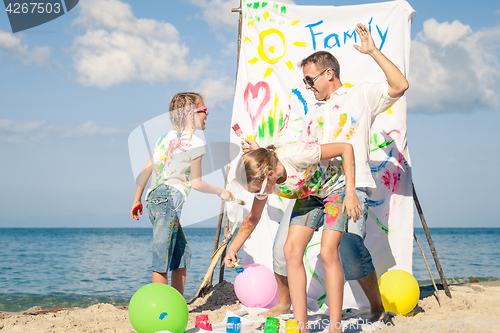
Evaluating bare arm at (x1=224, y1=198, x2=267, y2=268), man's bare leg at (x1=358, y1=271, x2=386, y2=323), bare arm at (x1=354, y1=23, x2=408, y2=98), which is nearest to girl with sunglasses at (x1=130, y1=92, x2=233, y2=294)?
bare arm at (x1=224, y1=198, x2=267, y2=268)

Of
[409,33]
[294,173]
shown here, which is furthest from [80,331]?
[409,33]

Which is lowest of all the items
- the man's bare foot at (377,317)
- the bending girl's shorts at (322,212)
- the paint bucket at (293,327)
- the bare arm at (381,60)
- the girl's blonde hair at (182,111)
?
the man's bare foot at (377,317)

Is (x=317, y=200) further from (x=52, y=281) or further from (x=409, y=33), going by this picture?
(x=52, y=281)

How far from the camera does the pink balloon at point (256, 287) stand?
330 centimetres

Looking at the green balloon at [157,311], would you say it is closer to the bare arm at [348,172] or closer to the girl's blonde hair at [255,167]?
the girl's blonde hair at [255,167]

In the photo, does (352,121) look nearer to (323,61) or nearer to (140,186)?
(323,61)

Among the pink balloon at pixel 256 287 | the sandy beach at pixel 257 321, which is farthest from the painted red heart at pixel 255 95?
the sandy beach at pixel 257 321

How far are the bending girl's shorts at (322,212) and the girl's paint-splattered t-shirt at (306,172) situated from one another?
0.19 feet

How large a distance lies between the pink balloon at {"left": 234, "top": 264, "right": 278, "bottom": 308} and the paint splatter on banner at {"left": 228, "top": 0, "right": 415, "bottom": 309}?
569 mm

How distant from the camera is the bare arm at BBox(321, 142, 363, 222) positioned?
2.18 m

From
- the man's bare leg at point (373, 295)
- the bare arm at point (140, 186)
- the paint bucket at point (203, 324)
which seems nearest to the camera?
the paint bucket at point (203, 324)

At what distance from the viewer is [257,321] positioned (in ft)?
10.0

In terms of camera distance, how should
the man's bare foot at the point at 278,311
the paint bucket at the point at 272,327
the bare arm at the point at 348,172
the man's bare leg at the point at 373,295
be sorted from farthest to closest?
the man's bare foot at the point at 278,311, the man's bare leg at the point at 373,295, the paint bucket at the point at 272,327, the bare arm at the point at 348,172

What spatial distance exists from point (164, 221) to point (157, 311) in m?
0.73
